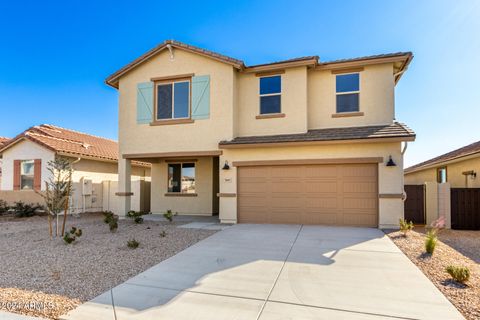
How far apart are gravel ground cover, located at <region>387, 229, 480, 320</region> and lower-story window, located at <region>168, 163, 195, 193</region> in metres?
9.46

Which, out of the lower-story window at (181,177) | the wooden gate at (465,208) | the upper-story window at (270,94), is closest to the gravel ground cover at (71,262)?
the lower-story window at (181,177)

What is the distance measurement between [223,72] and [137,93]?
13.7ft

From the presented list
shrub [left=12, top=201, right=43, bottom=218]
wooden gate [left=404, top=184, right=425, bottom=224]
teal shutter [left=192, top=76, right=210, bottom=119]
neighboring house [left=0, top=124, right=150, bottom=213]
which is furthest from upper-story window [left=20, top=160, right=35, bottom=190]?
wooden gate [left=404, top=184, right=425, bottom=224]

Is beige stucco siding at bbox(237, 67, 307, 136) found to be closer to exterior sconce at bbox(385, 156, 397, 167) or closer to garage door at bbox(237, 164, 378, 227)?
garage door at bbox(237, 164, 378, 227)

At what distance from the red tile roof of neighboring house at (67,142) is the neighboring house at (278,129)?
4.66 m

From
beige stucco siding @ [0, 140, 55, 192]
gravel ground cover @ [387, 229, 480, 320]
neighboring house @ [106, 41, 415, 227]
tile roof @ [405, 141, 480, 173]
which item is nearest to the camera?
gravel ground cover @ [387, 229, 480, 320]

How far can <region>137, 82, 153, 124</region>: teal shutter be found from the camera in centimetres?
1242

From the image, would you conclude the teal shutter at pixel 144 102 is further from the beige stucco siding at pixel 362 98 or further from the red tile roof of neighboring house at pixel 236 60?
the beige stucco siding at pixel 362 98

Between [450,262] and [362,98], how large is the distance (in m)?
6.80

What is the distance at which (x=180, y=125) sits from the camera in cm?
1202

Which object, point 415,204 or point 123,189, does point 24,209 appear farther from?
point 415,204

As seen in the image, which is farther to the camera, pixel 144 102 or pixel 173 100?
pixel 144 102

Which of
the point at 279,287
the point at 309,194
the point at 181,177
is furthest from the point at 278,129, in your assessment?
the point at 279,287

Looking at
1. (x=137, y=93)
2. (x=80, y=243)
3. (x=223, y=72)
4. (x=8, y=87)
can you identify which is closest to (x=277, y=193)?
(x=223, y=72)
